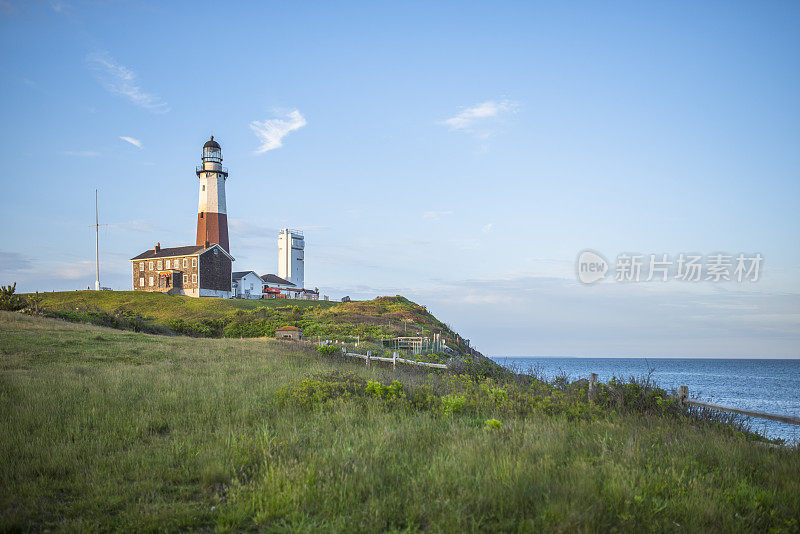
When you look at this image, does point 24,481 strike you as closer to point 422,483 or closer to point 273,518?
point 273,518

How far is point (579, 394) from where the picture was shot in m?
9.84

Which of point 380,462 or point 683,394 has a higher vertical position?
point 683,394

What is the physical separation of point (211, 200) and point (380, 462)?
2575 inches

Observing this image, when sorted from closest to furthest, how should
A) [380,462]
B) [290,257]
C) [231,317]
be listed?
[380,462] < [231,317] < [290,257]

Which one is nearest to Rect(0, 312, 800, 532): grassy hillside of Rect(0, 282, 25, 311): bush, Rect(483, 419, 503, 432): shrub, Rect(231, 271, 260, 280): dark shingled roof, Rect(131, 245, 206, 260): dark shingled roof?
Rect(483, 419, 503, 432): shrub

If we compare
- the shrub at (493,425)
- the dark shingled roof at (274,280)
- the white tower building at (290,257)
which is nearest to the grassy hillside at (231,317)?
the shrub at (493,425)

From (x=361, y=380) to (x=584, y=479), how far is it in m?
7.21

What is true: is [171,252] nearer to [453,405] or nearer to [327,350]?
[327,350]

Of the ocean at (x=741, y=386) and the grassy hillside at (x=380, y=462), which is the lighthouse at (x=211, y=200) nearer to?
the ocean at (x=741, y=386)

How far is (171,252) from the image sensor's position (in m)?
64.8

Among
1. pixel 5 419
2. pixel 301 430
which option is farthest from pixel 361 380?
pixel 5 419

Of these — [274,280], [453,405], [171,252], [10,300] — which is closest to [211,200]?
[171,252]

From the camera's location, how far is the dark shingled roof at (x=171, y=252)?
62281mm

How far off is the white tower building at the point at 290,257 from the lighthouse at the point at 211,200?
26.2m
